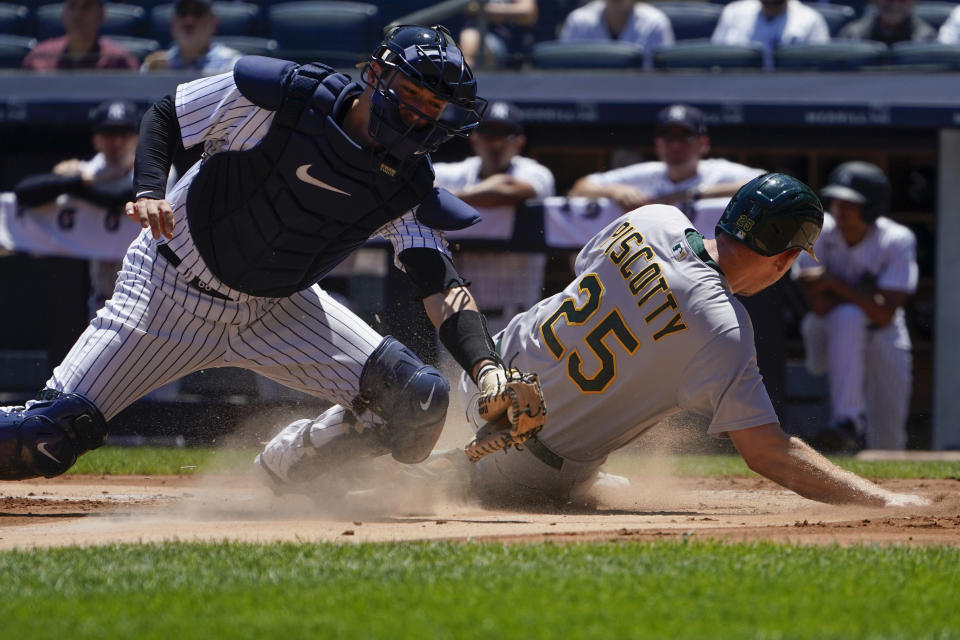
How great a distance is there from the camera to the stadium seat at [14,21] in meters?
10.6

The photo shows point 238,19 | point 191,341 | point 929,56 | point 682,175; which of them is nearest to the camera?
point 191,341

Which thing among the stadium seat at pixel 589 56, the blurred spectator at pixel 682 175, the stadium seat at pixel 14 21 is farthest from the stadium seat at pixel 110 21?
the blurred spectator at pixel 682 175

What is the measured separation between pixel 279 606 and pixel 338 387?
168 cm

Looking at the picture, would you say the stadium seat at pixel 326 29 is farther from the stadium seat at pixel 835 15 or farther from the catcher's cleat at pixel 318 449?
the catcher's cleat at pixel 318 449

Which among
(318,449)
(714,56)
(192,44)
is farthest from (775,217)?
(192,44)

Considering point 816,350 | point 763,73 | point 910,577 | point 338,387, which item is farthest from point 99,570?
point 763,73

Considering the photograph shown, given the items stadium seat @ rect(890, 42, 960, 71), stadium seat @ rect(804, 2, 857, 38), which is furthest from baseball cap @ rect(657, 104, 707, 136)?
stadium seat @ rect(804, 2, 857, 38)

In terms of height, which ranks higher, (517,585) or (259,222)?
(259,222)

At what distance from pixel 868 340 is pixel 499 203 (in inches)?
97.8

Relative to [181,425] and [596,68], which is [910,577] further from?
[596,68]

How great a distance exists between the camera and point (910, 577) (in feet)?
10.8

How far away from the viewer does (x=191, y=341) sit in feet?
14.6

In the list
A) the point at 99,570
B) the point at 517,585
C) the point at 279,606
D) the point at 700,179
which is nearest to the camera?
the point at 279,606

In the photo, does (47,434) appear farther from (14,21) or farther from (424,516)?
(14,21)
